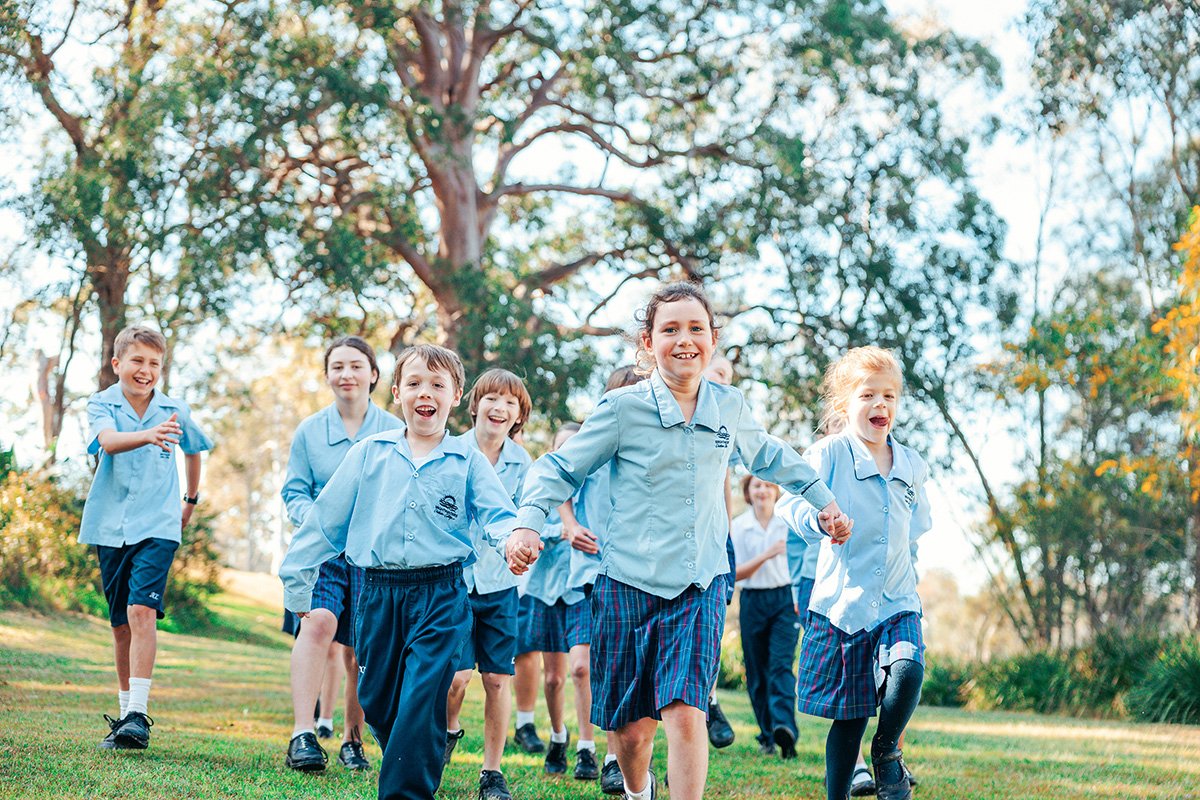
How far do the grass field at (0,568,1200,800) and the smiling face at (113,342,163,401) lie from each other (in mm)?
1685

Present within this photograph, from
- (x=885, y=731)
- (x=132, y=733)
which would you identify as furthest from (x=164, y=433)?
(x=885, y=731)

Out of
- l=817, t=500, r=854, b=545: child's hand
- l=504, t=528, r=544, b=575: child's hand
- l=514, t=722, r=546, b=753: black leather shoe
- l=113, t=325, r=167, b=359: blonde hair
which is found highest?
l=113, t=325, r=167, b=359: blonde hair

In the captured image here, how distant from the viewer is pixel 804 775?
6453 mm

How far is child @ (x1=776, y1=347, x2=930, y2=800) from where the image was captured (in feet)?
15.3

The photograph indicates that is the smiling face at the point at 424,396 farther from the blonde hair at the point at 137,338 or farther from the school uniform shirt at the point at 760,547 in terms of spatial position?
the school uniform shirt at the point at 760,547

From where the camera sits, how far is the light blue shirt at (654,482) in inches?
160

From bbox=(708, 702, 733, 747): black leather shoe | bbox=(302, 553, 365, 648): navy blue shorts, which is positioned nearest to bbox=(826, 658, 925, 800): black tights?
bbox=(302, 553, 365, 648): navy blue shorts

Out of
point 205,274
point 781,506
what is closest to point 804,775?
point 781,506

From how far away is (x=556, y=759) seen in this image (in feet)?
20.6

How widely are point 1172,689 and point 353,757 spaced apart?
9.34 meters

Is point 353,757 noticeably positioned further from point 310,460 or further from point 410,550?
point 410,550

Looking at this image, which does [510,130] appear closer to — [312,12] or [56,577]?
[312,12]

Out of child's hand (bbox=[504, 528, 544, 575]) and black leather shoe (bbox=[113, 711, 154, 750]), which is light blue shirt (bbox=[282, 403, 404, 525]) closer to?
black leather shoe (bbox=[113, 711, 154, 750])

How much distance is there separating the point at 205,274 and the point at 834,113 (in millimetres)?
9037
